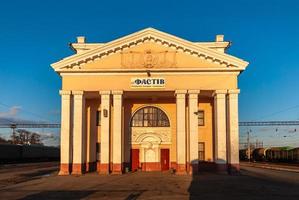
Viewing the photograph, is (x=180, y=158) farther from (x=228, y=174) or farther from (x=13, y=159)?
(x=13, y=159)

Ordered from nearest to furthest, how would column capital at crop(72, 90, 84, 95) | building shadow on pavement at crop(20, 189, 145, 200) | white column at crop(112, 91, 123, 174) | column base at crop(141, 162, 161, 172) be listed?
building shadow on pavement at crop(20, 189, 145, 200) → white column at crop(112, 91, 123, 174) → column capital at crop(72, 90, 84, 95) → column base at crop(141, 162, 161, 172)

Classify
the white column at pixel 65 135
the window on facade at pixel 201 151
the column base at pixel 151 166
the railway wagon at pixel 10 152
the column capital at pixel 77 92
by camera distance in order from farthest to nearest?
the railway wagon at pixel 10 152, the column base at pixel 151 166, the window on facade at pixel 201 151, the column capital at pixel 77 92, the white column at pixel 65 135

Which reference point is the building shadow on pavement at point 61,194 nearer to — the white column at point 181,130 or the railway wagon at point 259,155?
the white column at point 181,130

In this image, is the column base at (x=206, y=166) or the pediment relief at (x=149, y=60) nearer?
the pediment relief at (x=149, y=60)

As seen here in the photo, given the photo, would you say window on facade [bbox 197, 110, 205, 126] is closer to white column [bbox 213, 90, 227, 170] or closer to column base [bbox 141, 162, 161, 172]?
white column [bbox 213, 90, 227, 170]

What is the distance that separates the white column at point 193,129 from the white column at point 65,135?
999cm

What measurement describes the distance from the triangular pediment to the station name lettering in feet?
3.29

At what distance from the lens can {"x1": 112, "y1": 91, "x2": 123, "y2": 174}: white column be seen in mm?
38656

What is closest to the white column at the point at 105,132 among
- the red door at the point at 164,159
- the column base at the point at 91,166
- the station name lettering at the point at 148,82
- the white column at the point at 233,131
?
the station name lettering at the point at 148,82

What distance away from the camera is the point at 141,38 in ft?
129

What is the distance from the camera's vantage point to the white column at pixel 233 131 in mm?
38094

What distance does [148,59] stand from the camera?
39219 millimetres

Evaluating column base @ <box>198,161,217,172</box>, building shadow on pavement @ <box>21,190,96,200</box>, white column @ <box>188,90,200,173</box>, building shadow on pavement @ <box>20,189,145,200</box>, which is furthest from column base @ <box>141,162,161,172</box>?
building shadow on pavement @ <box>21,190,96,200</box>

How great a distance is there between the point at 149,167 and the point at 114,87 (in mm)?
8754
